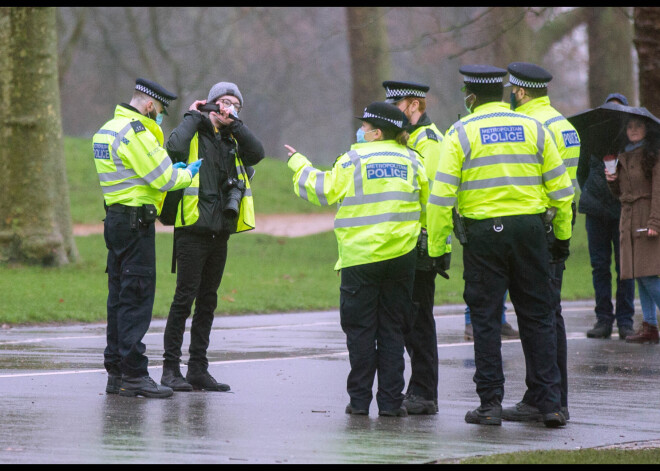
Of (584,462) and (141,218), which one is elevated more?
(141,218)

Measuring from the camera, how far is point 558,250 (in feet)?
24.1

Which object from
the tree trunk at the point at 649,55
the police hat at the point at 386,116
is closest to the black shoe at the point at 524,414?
the police hat at the point at 386,116

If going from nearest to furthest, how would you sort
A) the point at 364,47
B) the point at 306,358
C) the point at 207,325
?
the point at 207,325 < the point at 306,358 < the point at 364,47

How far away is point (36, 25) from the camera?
1786 cm

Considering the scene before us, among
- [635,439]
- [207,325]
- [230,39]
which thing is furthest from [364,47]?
[230,39]

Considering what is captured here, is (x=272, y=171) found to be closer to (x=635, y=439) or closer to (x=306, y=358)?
(x=306, y=358)

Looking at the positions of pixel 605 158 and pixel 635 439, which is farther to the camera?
pixel 605 158

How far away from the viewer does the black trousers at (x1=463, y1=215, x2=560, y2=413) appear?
23.3ft

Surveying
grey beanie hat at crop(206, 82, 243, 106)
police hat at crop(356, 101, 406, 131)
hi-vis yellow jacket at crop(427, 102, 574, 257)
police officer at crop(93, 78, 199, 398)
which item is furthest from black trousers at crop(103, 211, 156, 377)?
hi-vis yellow jacket at crop(427, 102, 574, 257)

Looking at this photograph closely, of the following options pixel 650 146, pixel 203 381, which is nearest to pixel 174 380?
pixel 203 381

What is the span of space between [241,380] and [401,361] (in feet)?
5.79

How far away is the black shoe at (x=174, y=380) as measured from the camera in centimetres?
820

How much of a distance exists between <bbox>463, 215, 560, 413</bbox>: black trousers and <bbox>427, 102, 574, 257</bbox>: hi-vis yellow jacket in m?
0.12

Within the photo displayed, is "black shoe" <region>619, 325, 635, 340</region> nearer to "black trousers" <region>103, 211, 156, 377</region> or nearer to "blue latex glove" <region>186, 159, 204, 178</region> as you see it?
"blue latex glove" <region>186, 159, 204, 178</region>
